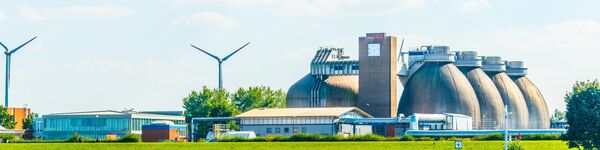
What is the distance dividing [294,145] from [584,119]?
41.4 meters

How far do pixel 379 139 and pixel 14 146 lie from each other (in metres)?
40.7

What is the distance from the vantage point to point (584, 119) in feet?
397

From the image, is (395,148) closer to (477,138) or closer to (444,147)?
(444,147)

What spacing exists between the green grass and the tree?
18.6 meters

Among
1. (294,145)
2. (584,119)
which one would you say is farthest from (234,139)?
(584,119)

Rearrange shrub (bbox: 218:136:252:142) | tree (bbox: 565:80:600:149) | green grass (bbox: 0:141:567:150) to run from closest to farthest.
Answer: tree (bbox: 565:80:600:149) → green grass (bbox: 0:141:567:150) → shrub (bbox: 218:136:252:142)

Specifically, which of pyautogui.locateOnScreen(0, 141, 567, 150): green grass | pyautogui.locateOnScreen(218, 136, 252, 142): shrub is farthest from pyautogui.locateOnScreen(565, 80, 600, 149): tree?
pyautogui.locateOnScreen(218, 136, 252, 142): shrub

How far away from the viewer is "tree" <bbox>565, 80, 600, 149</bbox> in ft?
397

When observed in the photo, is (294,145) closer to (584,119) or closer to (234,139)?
(234,139)

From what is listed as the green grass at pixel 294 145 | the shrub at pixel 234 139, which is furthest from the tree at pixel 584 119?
the shrub at pixel 234 139

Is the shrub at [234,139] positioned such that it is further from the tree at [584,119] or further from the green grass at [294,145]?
the tree at [584,119]

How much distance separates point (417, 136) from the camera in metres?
178

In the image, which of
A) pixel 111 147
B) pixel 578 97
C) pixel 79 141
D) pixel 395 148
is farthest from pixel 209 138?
pixel 578 97

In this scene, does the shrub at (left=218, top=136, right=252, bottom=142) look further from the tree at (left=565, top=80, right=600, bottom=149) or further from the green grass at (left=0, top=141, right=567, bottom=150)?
A: the tree at (left=565, top=80, right=600, bottom=149)
